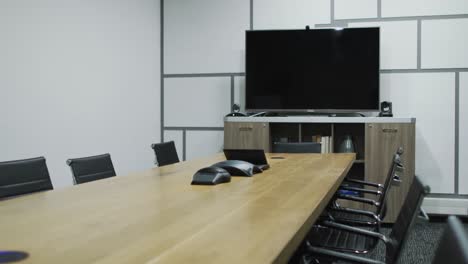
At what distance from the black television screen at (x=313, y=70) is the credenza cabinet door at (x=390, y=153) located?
339mm

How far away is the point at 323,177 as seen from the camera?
2.54 m

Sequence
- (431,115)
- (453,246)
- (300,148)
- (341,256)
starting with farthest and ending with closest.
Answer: (431,115), (300,148), (341,256), (453,246)

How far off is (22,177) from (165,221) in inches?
46.9

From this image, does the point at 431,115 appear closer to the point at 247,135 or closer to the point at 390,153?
the point at 390,153

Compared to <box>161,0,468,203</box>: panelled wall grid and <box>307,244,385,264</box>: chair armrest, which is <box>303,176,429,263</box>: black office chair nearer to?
<box>307,244,385,264</box>: chair armrest

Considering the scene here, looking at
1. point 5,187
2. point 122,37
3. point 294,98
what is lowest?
point 5,187

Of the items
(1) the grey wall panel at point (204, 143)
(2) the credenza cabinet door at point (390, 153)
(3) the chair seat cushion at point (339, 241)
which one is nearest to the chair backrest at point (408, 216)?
(3) the chair seat cushion at point (339, 241)

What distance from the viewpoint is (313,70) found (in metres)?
5.69

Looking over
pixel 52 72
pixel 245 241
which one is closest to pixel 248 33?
pixel 52 72

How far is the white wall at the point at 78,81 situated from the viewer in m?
3.93

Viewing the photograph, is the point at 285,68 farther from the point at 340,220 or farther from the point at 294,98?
the point at 340,220

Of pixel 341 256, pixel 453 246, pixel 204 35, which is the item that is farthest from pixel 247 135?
pixel 453 246

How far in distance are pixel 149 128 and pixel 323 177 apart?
12.8 feet

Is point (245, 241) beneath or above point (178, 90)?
beneath
